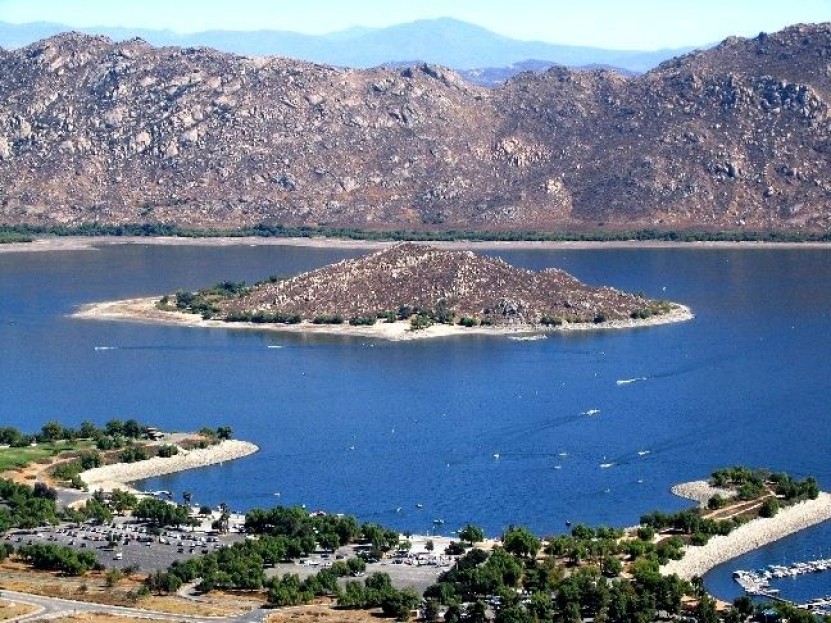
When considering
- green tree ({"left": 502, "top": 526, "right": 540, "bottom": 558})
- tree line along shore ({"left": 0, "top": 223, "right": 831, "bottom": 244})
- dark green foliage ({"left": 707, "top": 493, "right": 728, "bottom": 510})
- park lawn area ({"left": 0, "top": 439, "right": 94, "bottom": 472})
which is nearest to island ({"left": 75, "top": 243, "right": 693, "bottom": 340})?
park lawn area ({"left": 0, "top": 439, "right": 94, "bottom": 472})

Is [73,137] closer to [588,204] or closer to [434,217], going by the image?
[434,217]

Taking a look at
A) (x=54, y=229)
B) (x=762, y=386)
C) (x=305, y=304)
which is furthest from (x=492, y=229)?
(x=762, y=386)

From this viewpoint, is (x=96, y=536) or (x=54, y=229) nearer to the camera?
(x=96, y=536)

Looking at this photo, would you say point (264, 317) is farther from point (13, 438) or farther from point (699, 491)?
point (699, 491)

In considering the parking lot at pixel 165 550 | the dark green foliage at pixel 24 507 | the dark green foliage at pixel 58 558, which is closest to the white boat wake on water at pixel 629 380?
the parking lot at pixel 165 550

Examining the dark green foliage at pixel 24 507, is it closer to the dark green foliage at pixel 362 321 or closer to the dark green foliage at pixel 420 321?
the dark green foliage at pixel 420 321

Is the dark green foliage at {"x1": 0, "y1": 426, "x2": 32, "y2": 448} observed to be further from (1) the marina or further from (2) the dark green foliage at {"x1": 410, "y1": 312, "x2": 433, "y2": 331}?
(2) the dark green foliage at {"x1": 410, "y1": 312, "x2": 433, "y2": 331}
